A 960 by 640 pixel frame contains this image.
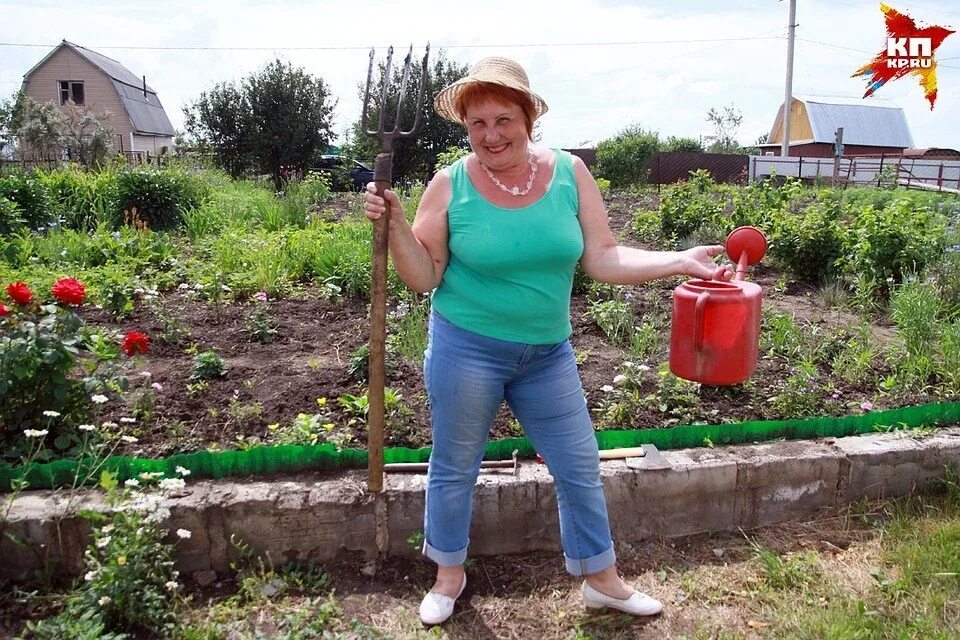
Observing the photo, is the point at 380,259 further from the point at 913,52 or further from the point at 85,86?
the point at 85,86

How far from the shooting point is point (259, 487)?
2.41m

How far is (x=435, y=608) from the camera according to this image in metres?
2.15

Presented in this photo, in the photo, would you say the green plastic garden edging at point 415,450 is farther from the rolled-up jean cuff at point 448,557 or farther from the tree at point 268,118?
the tree at point 268,118

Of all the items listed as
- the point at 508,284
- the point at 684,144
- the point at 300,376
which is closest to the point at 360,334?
the point at 300,376

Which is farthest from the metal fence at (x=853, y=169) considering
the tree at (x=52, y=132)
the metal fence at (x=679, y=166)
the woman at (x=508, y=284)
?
the woman at (x=508, y=284)

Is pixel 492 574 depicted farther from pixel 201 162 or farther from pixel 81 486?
pixel 201 162

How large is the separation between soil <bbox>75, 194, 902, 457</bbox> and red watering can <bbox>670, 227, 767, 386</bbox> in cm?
93

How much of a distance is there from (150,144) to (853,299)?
3741cm

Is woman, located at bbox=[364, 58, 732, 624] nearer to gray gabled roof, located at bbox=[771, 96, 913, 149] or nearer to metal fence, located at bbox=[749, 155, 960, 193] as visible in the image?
metal fence, located at bbox=[749, 155, 960, 193]

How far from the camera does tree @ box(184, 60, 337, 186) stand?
18.3 metres

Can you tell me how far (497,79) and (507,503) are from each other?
4.56 ft

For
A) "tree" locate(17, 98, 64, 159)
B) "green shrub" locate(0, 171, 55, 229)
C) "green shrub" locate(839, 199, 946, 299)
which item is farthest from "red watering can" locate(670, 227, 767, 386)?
"tree" locate(17, 98, 64, 159)

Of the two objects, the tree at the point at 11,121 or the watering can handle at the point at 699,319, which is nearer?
the watering can handle at the point at 699,319

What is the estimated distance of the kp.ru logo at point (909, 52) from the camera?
15.6m
